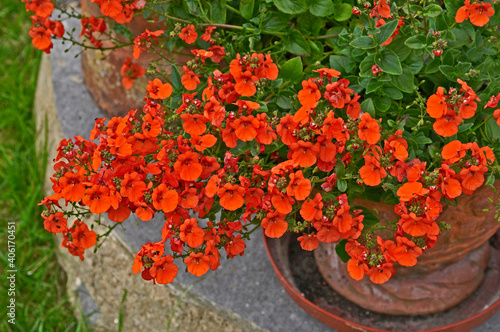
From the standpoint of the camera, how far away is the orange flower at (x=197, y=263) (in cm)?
115

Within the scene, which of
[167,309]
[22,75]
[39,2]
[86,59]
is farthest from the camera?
[22,75]

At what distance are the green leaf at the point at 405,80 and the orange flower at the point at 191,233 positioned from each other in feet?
1.79

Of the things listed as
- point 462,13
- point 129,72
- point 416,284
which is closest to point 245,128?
point 462,13

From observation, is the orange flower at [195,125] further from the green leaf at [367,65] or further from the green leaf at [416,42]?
the green leaf at [416,42]

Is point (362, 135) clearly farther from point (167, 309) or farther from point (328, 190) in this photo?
point (167, 309)

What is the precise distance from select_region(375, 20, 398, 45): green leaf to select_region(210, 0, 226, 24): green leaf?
1.42 ft

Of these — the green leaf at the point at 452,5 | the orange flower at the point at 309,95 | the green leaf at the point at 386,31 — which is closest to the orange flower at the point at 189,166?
the orange flower at the point at 309,95

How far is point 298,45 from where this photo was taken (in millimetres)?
1421

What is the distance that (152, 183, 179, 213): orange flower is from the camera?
1.14m

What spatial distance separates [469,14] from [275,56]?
1.49 ft

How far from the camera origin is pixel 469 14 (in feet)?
3.98

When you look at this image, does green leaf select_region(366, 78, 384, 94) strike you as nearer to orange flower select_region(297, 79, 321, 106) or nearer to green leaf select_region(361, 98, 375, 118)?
green leaf select_region(361, 98, 375, 118)

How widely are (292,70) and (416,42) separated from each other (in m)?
0.29

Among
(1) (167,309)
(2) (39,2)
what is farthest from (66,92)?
(1) (167,309)
